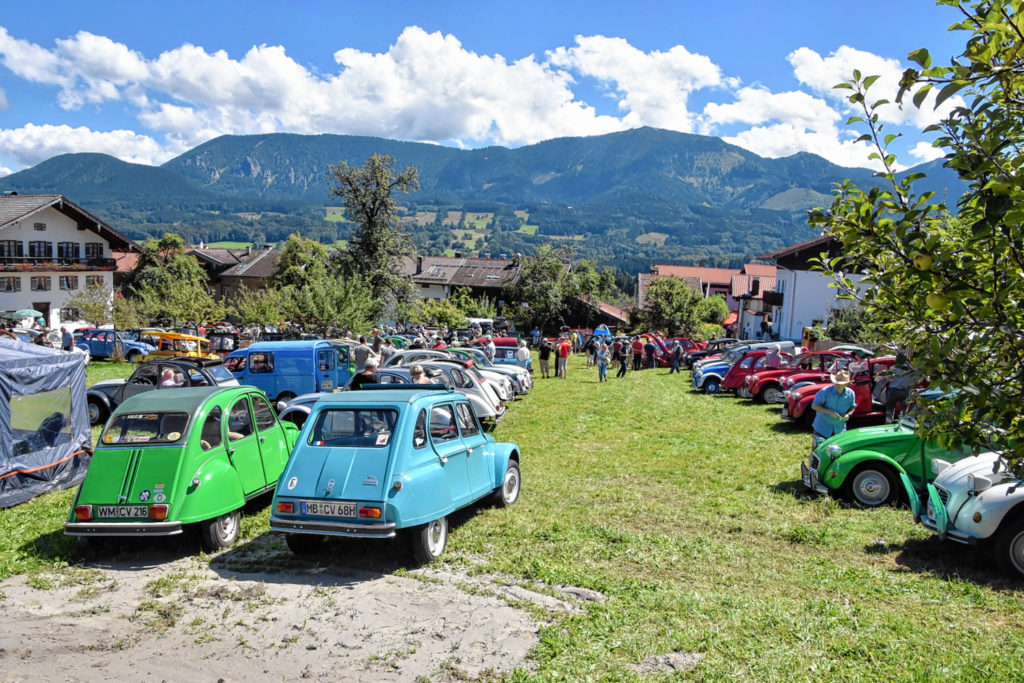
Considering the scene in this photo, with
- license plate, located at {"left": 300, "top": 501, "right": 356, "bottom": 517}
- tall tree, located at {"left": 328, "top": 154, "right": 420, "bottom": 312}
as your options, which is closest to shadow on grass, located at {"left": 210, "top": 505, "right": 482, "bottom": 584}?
license plate, located at {"left": 300, "top": 501, "right": 356, "bottom": 517}

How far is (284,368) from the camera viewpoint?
60.8ft

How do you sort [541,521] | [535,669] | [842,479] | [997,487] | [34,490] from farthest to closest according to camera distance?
[34,490] → [842,479] → [541,521] → [997,487] → [535,669]

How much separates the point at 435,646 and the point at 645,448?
934 centimetres

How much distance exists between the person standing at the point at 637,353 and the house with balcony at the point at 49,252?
33051 mm

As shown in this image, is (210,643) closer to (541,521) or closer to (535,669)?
(535,669)

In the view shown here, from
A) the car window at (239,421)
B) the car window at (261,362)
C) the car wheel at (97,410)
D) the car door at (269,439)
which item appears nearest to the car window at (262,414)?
the car door at (269,439)

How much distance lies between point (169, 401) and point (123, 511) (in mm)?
1359

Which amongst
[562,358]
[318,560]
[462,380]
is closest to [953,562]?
[318,560]

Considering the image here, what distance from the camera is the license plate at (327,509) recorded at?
7.24 m

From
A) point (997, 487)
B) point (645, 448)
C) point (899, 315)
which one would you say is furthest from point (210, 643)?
point (645, 448)

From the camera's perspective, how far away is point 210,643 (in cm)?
581

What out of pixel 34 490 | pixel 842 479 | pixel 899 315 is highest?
pixel 899 315

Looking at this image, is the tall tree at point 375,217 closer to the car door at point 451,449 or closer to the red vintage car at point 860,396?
the red vintage car at point 860,396

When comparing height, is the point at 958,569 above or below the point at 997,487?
below
